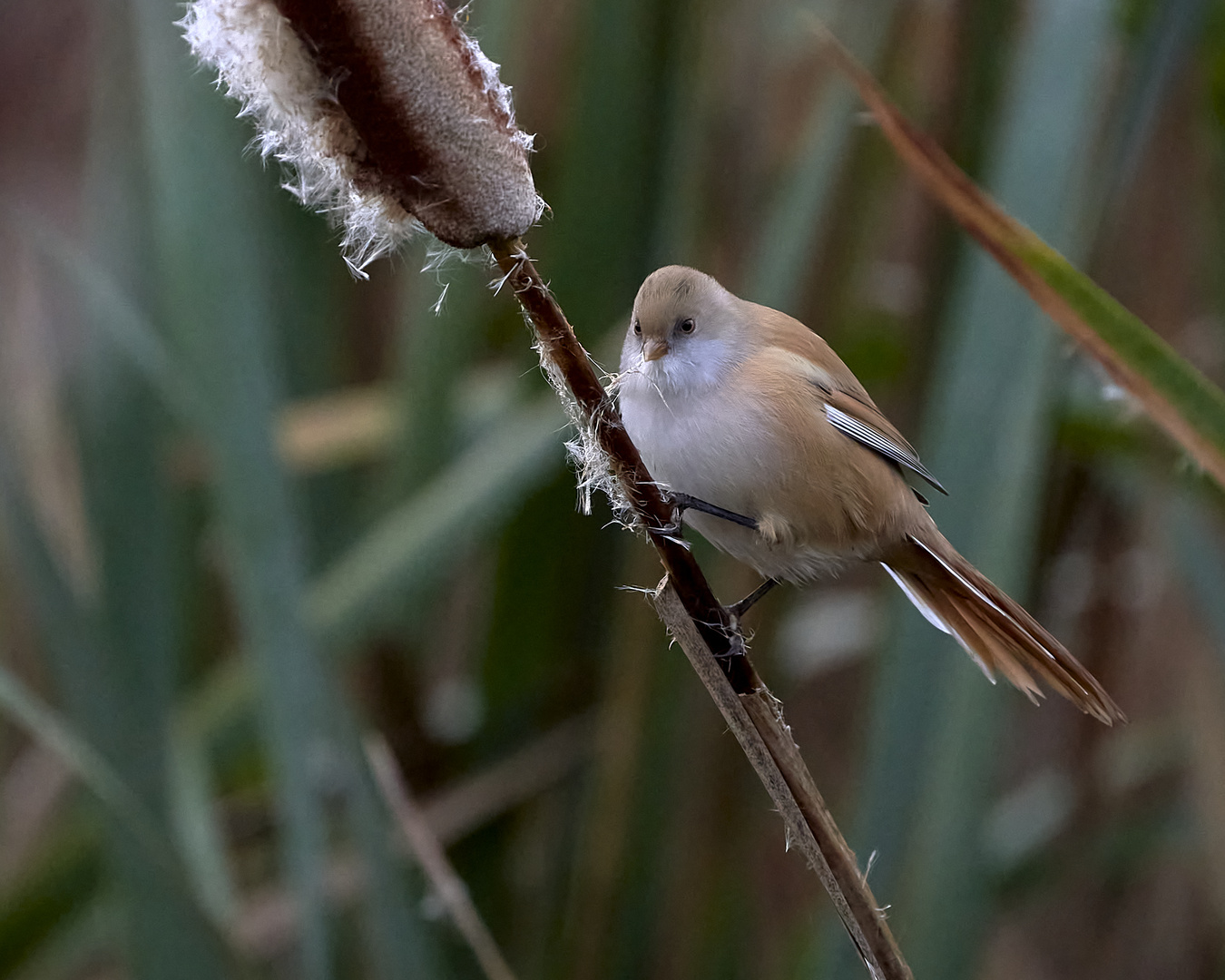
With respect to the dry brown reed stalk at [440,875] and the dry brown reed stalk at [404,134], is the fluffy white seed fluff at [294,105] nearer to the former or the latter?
the dry brown reed stalk at [404,134]

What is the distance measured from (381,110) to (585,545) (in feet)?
3.18

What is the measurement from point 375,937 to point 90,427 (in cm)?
60

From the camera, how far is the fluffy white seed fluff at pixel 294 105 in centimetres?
44

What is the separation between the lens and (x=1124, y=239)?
1.54 metres

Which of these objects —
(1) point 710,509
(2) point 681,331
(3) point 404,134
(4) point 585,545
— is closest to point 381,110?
(3) point 404,134

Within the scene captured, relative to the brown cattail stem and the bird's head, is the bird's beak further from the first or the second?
the brown cattail stem

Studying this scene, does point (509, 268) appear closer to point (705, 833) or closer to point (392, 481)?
point (392, 481)

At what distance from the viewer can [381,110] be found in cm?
45

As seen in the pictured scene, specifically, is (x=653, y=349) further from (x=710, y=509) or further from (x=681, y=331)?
(x=710, y=509)

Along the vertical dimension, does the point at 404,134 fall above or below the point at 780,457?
above

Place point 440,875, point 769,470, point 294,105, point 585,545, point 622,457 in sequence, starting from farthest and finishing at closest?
point 585,545
point 769,470
point 440,875
point 622,457
point 294,105

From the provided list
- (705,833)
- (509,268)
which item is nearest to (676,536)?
(509,268)

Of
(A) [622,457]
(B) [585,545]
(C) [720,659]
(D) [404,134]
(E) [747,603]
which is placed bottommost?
(B) [585,545]

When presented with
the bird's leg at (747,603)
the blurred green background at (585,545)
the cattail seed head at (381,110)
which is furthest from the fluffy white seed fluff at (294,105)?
the bird's leg at (747,603)
